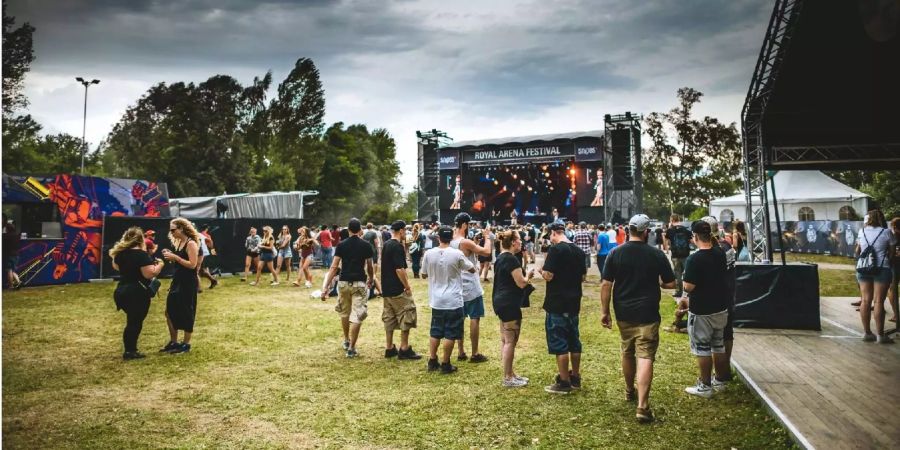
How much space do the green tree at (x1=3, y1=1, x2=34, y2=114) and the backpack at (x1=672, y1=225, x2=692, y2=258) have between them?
9.43 metres

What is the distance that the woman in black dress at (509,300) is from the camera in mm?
5473

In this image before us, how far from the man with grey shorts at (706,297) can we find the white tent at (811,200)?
78.2 ft

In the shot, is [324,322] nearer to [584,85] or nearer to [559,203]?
[584,85]

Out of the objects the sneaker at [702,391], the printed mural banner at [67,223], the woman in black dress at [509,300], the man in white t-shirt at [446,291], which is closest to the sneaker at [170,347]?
the man in white t-shirt at [446,291]

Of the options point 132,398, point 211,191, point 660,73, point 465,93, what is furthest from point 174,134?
point 132,398

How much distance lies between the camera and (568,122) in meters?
51.5

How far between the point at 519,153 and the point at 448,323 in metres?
24.5

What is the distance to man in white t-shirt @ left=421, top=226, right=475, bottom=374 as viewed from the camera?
5922 mm

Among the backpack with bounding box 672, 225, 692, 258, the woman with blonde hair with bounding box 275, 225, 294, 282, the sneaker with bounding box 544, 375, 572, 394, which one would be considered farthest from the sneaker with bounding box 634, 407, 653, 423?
the woman with blonde hair with bounding box 275, 225, 294, 282

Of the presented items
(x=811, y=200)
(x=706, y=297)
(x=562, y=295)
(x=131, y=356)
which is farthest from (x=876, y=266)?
(x=811, y=200)

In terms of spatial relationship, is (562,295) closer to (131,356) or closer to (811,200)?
(131,356)

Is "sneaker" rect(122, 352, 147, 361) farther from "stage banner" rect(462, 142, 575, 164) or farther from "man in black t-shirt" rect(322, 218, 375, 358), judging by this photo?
"stage banner" rect(462, 142, 575, 164)

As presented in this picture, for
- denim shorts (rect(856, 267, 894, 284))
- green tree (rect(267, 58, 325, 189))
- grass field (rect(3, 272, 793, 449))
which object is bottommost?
grass field (rect(3, 272, 793, 449))

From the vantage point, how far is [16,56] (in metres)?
3.41
